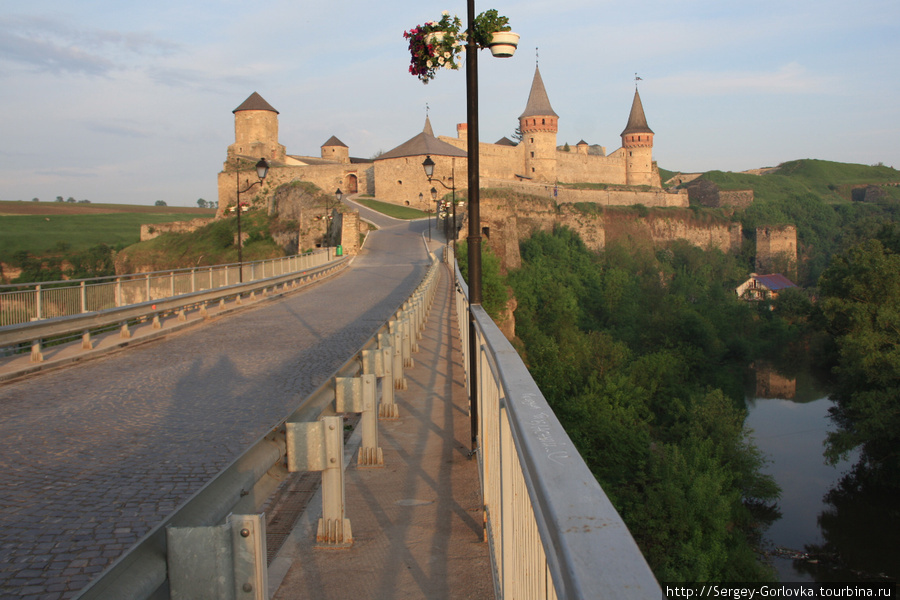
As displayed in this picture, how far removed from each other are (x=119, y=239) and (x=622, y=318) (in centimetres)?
6552

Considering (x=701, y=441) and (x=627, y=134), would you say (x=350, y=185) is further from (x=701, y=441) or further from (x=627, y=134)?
(x=701, y=441)

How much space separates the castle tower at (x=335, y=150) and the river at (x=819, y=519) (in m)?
73.3

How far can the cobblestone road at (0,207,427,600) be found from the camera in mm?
3303

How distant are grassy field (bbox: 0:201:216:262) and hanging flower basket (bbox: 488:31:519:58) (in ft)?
256

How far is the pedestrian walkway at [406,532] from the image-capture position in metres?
3.78

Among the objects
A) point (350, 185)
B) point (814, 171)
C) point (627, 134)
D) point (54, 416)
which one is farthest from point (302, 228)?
point (814, 171)

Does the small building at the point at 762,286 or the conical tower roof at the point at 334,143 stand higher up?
the conical tower roof at the point at 334,143

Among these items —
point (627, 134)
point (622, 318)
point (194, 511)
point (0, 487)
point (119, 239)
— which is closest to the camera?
point (194, 511)

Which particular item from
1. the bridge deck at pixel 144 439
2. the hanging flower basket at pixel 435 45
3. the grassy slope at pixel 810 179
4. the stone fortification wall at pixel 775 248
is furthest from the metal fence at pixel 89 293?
the grassy slope at pixel 810 179

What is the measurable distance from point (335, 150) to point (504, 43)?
92255mm

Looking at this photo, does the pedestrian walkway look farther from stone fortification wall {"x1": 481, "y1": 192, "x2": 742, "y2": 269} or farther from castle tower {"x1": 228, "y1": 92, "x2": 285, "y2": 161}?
castle tower {"x1": 228, "y1": 92, "x2": 285, "y2": 161}

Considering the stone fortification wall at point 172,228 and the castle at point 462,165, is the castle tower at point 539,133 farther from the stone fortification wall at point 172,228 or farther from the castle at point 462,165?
the stone fortification wall at point 172,228

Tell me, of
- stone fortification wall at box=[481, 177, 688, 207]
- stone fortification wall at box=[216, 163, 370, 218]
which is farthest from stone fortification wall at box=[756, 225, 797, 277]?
stone fortification wall at box=[216, 163, 370, 218]

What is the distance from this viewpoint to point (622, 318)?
2186 inches
